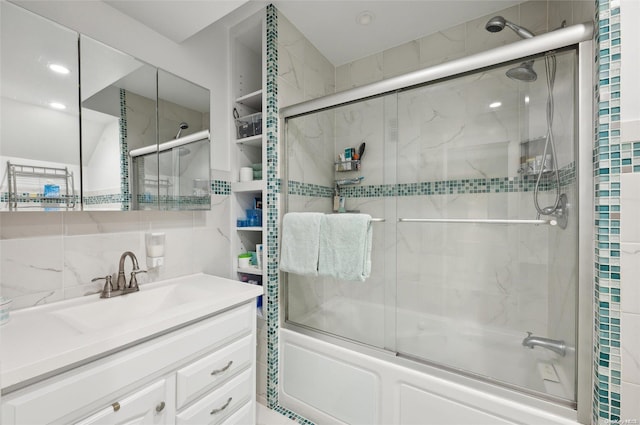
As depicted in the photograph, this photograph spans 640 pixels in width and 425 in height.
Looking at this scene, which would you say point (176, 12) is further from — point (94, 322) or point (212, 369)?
point (212, 369)

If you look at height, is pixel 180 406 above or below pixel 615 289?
below

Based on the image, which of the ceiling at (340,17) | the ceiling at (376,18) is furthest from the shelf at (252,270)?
the ceiling at (376,18)

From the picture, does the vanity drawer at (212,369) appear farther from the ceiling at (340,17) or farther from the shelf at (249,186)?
the ceiling at (340,17)

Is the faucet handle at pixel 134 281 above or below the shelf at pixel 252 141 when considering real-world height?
below

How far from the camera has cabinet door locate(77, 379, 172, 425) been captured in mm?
792

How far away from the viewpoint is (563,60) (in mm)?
1022

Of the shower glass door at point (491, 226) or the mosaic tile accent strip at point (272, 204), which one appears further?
the mosaic tile accent strip at point (272, 204)

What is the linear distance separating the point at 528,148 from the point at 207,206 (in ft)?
5.66

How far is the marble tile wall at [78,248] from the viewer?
987 millimetres

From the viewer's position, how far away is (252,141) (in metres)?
1.78

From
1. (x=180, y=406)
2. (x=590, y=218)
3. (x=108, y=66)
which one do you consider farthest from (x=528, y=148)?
(x=108, y=66)

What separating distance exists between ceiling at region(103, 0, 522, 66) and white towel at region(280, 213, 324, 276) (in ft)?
3.56

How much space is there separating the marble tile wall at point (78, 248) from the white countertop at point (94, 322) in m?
0.06

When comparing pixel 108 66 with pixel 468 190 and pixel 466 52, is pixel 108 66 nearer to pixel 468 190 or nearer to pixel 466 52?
pixel 468 190
